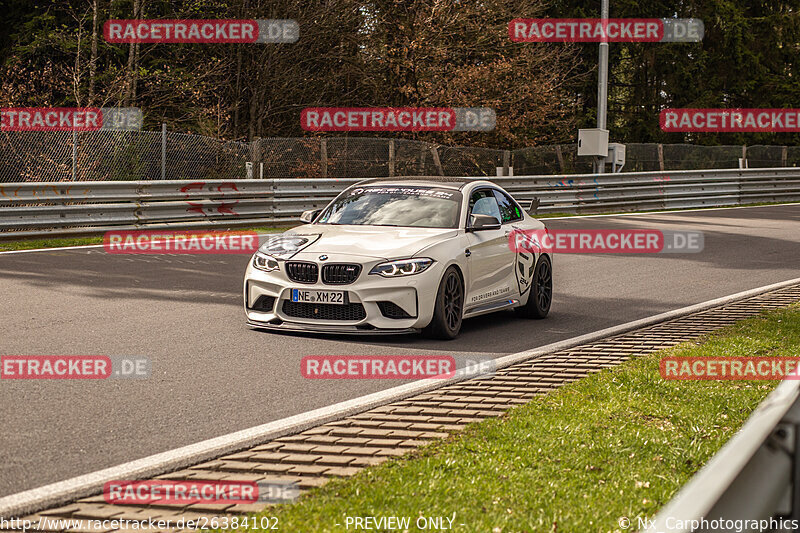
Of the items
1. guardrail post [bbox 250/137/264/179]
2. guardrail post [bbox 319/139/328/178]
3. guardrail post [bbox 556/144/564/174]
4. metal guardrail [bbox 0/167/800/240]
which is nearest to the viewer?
metal guardrail [bbox 0/167/800/240]

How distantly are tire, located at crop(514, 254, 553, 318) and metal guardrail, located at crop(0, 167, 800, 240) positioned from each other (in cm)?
748

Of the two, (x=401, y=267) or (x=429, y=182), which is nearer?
(x=401, y=267)

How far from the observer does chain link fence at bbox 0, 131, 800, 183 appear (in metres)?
19.9

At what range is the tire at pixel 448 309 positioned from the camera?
32.1 feet

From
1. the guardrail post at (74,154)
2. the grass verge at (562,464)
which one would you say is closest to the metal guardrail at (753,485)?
the grass verge at (562,464)

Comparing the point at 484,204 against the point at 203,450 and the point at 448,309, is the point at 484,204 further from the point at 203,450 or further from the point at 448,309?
the point at 203,450

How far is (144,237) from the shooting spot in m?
18.0

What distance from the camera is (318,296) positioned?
31.6ft
